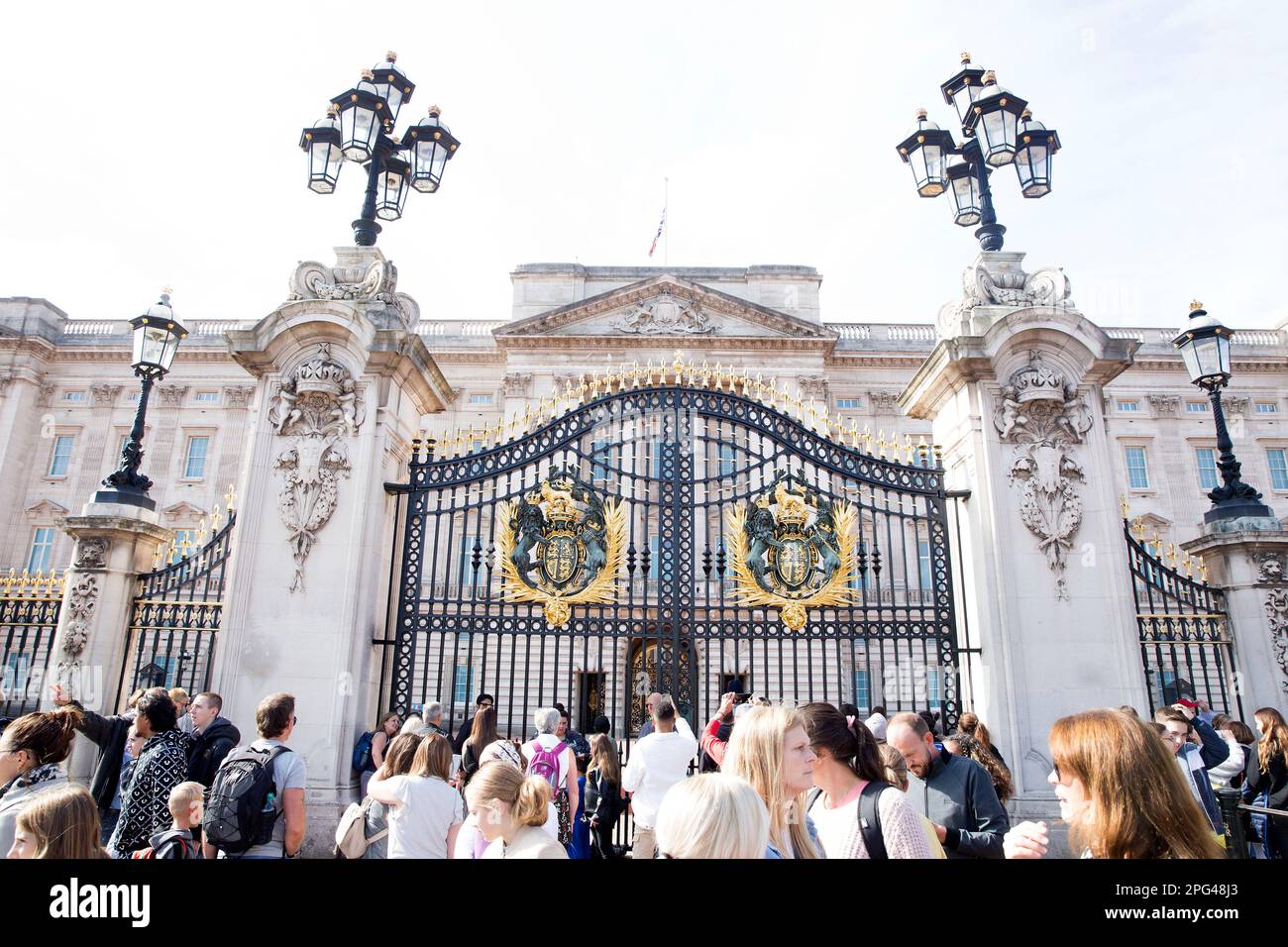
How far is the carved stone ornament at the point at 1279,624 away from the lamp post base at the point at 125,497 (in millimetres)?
12647

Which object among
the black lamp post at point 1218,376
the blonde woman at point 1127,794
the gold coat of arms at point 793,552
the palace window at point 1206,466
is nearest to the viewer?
the blonde woman at point 1127,794

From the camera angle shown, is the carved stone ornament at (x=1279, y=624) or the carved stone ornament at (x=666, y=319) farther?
the carved stone ornament at (x=666, y=319)

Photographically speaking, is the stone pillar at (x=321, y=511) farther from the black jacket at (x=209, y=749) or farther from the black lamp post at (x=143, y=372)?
the black jacket at (x=209, y=749)

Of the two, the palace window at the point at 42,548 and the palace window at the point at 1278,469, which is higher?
the palace window at the point at 1278,469

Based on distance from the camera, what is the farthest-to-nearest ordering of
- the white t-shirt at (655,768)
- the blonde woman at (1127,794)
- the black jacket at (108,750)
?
the white t-shirt at (655,768) < the black jacket at (108,750) < the blonde woman at (1127,794)

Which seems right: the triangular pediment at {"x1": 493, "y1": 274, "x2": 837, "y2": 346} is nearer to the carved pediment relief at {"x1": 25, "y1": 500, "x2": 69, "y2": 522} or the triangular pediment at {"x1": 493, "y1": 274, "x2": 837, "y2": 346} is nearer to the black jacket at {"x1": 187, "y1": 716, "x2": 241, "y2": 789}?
the carved pediment relief at {"x1": 25, "y1": 500, "x2": 69, "y2": 522}

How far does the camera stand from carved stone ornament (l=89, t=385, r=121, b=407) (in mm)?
39406

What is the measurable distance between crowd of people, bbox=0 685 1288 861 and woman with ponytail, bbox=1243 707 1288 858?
15 millimetres

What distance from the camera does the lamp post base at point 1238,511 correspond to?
9031mm

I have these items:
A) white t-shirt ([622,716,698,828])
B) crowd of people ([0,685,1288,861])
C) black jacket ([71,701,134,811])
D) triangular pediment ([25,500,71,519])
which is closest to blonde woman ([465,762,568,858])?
crowd of people ([0,685,1288,861])

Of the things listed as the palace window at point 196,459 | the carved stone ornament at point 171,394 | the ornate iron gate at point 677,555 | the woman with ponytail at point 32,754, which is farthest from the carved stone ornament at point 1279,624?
the carved stone ornament at point 171,394
